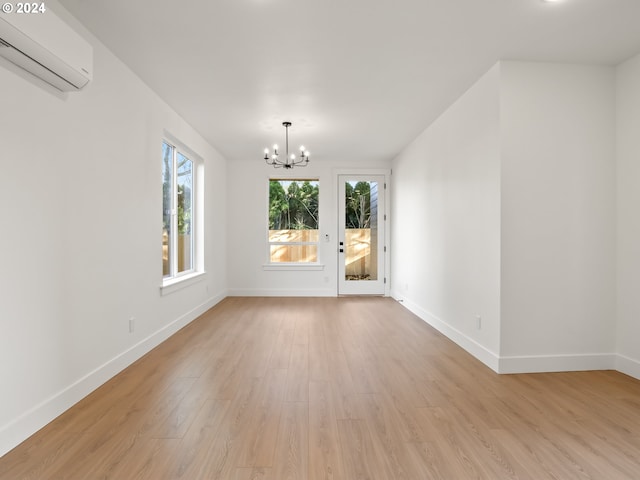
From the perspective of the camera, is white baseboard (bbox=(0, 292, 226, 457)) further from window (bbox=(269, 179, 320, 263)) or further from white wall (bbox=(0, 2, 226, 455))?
window (bbox=(269, 179, 320, 263))

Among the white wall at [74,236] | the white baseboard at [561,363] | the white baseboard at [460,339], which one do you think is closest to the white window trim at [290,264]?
the white baseboard at [460,339]

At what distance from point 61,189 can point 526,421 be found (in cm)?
319

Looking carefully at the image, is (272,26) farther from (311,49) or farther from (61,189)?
(61,189)

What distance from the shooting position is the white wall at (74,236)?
1846 millimetres

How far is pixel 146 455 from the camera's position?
5.72 feet

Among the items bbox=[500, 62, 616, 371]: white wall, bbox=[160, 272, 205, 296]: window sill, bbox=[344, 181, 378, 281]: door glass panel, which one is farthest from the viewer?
bbox=[344, 181, 378, 281]: door glass panel

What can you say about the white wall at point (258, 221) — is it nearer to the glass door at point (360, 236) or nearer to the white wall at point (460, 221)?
the glass door at point (360, 236)

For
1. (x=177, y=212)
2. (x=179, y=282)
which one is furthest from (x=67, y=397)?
(x=177, y=212)

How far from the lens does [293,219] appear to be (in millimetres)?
6715

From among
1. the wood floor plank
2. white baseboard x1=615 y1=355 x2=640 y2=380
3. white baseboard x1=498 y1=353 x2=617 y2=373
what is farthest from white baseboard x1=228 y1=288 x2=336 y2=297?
white baseboard x1=615 y1=355 x2=640 y2=380

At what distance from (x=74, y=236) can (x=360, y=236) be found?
4.99 meters

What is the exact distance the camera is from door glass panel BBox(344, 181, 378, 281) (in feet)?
21.9

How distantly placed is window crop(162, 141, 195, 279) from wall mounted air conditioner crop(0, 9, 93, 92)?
1.94 m

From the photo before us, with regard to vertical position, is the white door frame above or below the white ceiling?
below
